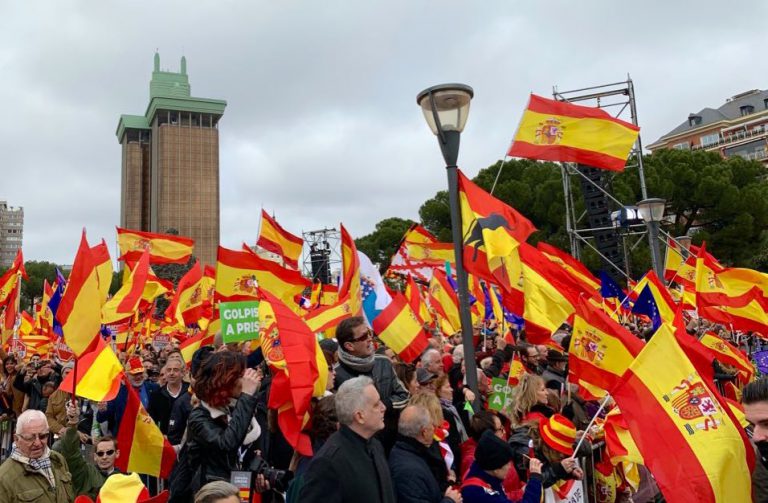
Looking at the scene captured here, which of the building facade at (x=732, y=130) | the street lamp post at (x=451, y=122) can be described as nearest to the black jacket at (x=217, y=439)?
the street lamp post at (x=451, y=122)

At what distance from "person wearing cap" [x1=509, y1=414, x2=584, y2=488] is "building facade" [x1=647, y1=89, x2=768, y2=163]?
78044 millimetres

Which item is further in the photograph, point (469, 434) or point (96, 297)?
point (96, 297)

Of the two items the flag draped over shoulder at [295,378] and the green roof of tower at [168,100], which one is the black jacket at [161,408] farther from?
the green roof of tower at [168,100]

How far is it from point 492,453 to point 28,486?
9.50 feet

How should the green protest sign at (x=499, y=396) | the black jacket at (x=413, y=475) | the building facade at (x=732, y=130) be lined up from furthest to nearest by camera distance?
the building facade at (x=732, y=130) → the green protest sign at (x=499, y=396) → the black jacket at (x=413, y=475)

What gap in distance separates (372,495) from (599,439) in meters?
3.10

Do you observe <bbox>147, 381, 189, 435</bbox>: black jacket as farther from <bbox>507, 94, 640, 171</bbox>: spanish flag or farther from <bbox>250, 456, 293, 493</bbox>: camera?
<bbox>507, 94, 640, 171</bbox>: spanish flag

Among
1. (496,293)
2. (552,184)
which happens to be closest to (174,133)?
(552,184)

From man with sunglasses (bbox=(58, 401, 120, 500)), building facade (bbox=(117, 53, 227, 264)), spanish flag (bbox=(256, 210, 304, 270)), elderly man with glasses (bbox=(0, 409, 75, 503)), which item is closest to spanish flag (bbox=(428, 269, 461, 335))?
spanish flag (bbox=(256, 210, 304, 270))

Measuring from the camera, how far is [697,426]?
386 cm

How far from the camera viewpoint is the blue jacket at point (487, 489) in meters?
4.02

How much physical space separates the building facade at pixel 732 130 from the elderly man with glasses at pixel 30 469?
7966cm

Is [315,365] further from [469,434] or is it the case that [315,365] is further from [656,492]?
[656,492]

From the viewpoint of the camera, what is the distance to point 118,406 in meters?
6.28
